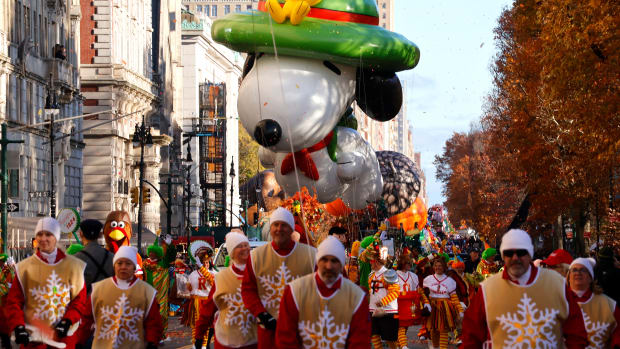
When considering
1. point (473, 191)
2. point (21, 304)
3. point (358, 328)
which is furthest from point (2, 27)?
point (473, 191)

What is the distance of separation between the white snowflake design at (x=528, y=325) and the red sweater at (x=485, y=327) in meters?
0.11

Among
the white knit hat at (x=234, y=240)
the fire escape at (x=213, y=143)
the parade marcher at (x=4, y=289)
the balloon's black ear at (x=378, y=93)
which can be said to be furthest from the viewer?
the fire escape at (x=213, y=143)

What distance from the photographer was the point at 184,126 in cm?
9238

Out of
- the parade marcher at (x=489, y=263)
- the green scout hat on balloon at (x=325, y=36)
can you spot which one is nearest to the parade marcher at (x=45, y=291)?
the green scout hat on balloon at (x=325, y=36)

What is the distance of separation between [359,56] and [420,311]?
432 centimetres

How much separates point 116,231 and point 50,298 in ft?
7.36

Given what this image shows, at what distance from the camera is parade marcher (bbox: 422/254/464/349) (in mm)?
17781

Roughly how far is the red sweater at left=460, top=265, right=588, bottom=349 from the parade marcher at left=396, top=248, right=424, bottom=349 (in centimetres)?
899

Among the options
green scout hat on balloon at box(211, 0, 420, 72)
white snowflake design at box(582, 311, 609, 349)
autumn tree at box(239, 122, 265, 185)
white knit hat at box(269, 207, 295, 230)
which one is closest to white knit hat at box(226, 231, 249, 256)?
white knit hat at box(269, 207, 295, 230)

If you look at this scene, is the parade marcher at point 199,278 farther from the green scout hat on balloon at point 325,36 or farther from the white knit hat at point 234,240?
the white knit hat at point 234,240

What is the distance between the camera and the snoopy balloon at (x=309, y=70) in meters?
15.5

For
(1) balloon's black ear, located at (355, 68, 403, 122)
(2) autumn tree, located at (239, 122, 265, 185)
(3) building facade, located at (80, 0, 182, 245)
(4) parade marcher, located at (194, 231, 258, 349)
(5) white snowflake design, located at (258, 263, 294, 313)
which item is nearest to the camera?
(5) white snowflake design, located at (258, 263, 294, 313)

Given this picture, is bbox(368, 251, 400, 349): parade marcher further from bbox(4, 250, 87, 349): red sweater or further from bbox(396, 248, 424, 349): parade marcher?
bbox(4, 250, 87, 349): red sweater

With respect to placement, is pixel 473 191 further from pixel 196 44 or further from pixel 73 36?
pixel 73 36
